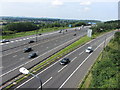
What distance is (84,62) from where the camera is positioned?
36.3 metres

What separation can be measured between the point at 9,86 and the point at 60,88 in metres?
8.66

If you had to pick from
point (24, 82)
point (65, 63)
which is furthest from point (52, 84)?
point (65, 63)

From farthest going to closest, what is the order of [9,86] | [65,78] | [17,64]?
[17,64] → [65,78] → [9,86]

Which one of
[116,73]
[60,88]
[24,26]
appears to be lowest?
[60,88]

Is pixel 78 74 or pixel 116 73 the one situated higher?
pixel 116 73

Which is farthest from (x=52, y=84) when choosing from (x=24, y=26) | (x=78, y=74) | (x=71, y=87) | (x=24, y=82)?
(x=24, y=26)

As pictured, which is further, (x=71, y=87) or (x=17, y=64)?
(x=17, y=64)

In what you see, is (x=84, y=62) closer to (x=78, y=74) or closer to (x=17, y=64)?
(x=78, y=74)

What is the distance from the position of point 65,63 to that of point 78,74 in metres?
6.59

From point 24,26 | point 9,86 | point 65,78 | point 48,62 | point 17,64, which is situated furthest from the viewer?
point 24,26

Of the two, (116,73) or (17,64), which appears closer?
(116,73)

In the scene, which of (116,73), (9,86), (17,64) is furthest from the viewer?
(17,64)

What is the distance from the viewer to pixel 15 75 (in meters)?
26.3

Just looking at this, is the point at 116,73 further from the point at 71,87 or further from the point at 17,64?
the point at 17,64
